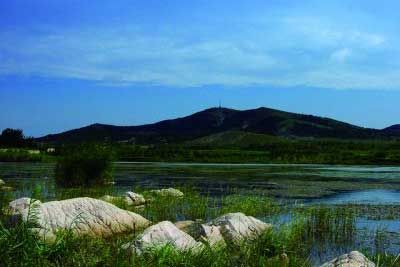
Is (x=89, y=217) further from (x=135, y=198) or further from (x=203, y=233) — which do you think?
(x=135, y=198)

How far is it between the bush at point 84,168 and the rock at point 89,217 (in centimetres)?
1748

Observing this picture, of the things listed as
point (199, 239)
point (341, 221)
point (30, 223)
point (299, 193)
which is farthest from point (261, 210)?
point (30, 223)

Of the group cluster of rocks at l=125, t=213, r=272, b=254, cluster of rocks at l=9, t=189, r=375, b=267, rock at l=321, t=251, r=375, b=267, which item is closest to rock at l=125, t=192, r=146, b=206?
cluster of rocks at l=9, t=189, r=375, b=267

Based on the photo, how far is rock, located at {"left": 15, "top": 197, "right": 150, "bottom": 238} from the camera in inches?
692

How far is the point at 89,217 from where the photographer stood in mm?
18656

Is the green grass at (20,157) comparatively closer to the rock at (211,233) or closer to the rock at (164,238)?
the rock at (211,233)

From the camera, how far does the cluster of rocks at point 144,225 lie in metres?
13.3

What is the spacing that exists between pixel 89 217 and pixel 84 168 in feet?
62.9

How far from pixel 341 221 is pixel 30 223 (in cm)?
1434

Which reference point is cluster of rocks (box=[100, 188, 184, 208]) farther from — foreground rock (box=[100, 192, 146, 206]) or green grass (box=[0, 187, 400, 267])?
green grass (box=[0, 187, 400, 267])

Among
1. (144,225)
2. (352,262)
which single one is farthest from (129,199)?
(352,262)

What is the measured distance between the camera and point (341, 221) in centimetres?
2166

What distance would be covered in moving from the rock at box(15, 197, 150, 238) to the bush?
17476 mm

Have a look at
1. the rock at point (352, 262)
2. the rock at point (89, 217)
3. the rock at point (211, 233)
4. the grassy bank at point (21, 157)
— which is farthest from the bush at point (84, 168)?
the grassy bank at point (21, 157)
